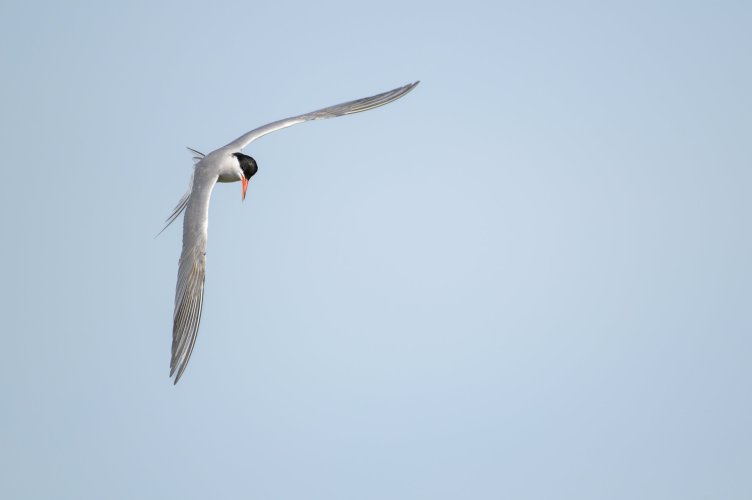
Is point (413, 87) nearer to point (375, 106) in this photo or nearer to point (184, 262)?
point (375, 106)

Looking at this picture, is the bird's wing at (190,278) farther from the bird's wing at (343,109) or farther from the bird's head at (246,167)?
the bird's wing at (343,109)

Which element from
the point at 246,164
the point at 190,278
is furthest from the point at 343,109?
the point at 190,278

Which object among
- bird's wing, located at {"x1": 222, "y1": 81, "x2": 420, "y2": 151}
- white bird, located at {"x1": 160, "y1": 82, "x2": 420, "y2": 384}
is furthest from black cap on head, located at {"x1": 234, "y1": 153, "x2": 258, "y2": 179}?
bird's wing, located at {"x1": 222, "y1": 81, "x2": 420, "y2": 151}

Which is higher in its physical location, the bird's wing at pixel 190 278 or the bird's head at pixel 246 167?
the bird's head at pixel 246 167

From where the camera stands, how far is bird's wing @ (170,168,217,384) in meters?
12.6

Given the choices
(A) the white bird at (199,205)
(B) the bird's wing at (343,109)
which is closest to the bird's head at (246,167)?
(A) the white bird at (199,205)

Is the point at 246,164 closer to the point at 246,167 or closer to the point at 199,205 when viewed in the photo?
the point at 246,167

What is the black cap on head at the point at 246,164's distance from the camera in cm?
1547


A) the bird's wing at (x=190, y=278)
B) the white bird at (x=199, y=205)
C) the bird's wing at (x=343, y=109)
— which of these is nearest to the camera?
the bird's wing at (x=190, y=278)

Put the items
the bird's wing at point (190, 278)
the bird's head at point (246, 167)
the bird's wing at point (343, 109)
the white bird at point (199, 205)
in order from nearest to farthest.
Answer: the bird's wing at point (190, 278)
the white bird at point (199, 205)
the bird's head at point (246, 167)
the bird's wing at point (343, 109)

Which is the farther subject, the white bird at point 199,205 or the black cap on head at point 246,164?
the black cap on head at point 246,164

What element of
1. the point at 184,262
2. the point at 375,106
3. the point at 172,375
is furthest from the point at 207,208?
the point at 375,106

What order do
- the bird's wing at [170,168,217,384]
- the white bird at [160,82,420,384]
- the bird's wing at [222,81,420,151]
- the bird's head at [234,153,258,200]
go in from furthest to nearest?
the bird's wing at [222,81,420,151] → the bird's head at [234,153,258,200] → the white bird at [160,82,420,384] → the bird's wing at [170,168,217,384]

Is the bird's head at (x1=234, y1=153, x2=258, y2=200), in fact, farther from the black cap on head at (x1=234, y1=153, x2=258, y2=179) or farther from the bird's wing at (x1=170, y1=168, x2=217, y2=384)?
the bird's wing at (x1=170, y1=168, x2=217, y2=384)
